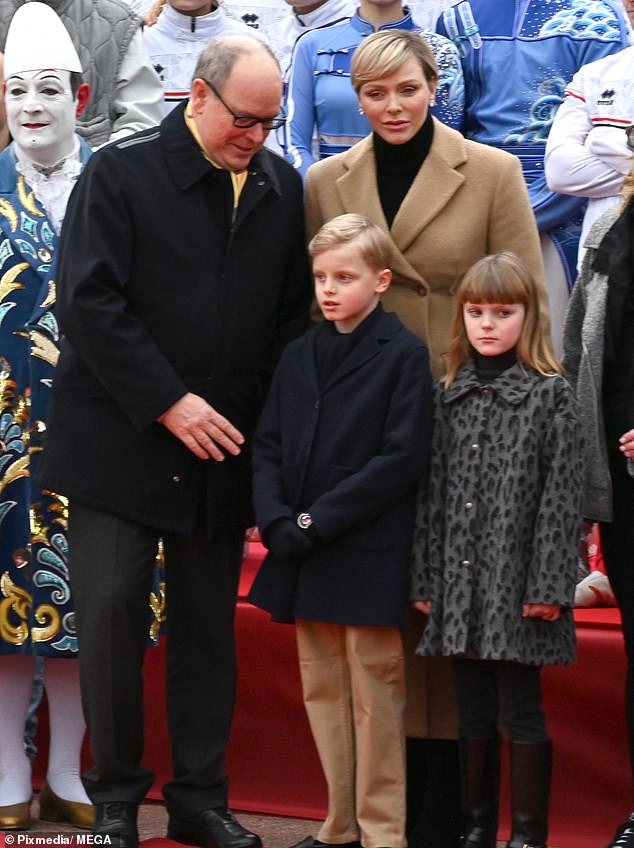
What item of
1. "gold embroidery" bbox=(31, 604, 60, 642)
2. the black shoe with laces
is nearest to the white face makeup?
"gold embroidery" bbox=(31, 604, 60, 642)

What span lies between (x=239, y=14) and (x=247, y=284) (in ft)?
9.46

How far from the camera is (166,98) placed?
221 inches

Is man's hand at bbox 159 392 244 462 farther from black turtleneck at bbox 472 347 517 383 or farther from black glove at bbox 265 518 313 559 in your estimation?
black turtleneck at bbox 472 347 517 383

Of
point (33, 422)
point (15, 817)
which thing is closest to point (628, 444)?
point (33, 422)

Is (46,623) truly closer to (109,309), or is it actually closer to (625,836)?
(109,309)

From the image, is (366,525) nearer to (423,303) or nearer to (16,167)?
(423,303)

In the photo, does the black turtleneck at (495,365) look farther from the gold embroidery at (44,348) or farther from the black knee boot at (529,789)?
the gold embroidery at (44,348)

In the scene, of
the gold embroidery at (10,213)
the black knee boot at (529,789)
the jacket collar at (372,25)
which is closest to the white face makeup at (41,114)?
the gold embroidery at (10,213)

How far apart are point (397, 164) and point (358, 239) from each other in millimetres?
307

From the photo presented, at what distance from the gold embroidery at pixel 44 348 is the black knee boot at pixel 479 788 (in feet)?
4.67

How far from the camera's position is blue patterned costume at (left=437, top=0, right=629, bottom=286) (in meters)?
4.99

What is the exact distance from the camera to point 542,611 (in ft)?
11.5

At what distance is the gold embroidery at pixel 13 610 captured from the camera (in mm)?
4180

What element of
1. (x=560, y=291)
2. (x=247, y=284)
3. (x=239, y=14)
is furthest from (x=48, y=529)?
(x=239, y=14)
